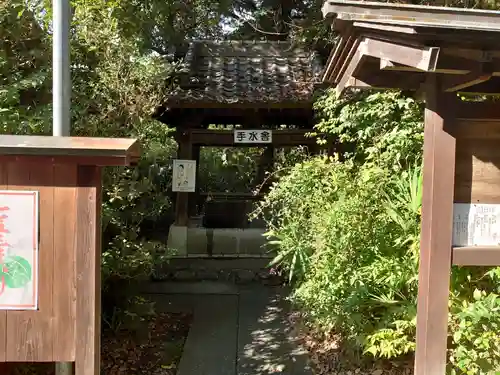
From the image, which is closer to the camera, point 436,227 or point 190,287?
point 436,227

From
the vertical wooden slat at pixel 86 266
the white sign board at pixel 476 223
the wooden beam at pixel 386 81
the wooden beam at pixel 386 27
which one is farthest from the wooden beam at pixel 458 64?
the vertical wooden slat at pixel 86 266

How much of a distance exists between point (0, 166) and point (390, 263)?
329 centimetres

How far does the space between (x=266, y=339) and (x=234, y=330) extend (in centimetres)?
47

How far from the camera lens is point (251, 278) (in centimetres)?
829

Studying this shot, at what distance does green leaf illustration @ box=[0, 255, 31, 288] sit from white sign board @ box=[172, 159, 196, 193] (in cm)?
540

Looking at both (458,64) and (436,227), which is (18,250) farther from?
(458,64)

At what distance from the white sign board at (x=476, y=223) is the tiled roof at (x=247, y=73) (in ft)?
16.5

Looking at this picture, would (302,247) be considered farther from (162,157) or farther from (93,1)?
(93,1)

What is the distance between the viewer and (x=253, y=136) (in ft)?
28.5

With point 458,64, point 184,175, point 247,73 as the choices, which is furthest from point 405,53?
point 247,73

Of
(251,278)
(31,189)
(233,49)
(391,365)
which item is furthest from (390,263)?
(233,49)

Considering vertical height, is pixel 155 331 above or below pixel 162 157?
below

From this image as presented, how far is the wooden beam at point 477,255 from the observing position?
125 inches

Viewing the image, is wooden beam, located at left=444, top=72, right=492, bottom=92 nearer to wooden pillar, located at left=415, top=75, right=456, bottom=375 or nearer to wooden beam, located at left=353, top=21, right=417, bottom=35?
wooden pillar, located at left=415, top=75, right=456, bottom=375
